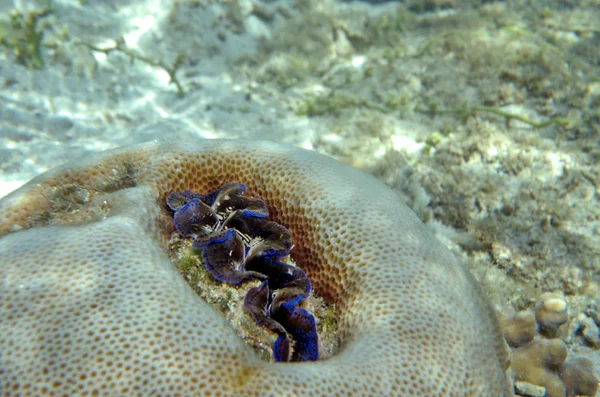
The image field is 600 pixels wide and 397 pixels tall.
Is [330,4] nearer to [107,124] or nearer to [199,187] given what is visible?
[107,124]

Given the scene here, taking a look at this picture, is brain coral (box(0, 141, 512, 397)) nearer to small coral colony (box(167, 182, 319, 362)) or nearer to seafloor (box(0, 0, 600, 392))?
small coral colony (box(167, 182, 319, 362))

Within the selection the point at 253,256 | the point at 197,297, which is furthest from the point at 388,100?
the point at 197,297

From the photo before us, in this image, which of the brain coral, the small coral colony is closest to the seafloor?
the brain coral

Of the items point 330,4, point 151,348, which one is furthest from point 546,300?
point 330,4

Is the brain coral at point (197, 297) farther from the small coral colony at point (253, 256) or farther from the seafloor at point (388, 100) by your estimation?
the seafloor at point (388, 100)

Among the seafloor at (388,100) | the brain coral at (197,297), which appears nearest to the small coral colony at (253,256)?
the brain coral at (197,297)

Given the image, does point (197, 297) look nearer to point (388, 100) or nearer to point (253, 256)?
point (253, 256)
